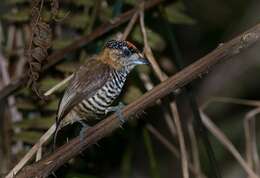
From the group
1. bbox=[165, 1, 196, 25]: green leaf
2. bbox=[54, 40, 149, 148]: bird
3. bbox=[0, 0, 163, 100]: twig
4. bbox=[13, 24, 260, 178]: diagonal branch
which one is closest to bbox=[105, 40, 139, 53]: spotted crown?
bbox=[54, 40, 149, 148]: bird

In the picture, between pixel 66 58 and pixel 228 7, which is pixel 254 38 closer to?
pixel 66 58

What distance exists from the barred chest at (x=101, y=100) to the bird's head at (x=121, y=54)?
0.47 ft

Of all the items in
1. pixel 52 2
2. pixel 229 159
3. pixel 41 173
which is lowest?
pixel 229 159

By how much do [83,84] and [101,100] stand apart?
0.43ft

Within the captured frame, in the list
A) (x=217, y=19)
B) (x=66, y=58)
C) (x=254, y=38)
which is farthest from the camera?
(x=217, y=19)

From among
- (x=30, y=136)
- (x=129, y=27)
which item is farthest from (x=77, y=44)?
(x=30, y=136)

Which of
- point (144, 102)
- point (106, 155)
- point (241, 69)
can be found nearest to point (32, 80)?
point (144, 102)

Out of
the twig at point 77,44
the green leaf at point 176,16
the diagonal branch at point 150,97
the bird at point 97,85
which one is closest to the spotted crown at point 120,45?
the bird at point 97,85

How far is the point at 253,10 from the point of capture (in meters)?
5.93

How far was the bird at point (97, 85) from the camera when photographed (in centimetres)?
401

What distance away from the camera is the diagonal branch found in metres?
3.40

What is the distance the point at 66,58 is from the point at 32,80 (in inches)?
36.7

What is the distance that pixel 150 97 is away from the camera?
3436mm

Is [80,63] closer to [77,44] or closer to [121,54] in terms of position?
[77,44]
